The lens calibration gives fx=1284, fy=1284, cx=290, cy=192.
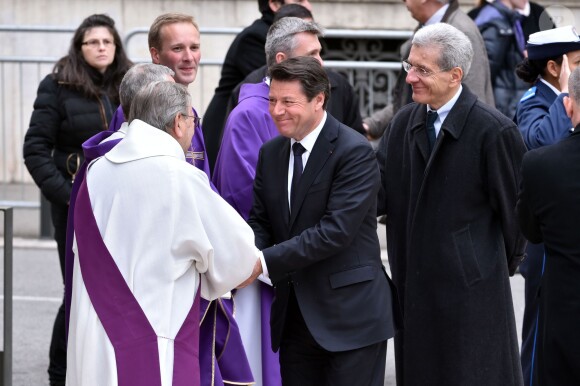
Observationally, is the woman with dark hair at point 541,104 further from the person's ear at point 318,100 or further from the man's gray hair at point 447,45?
the person's ear at point 318,100

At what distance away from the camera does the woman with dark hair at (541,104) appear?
5949 millimetres

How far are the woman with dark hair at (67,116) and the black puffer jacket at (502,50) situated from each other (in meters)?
3.06

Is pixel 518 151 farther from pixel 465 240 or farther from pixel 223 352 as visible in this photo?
pixel 223 352

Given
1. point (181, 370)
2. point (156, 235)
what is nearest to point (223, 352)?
point (181, 370)

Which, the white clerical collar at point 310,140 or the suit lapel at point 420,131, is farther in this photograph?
the suit lapel at point 420,131

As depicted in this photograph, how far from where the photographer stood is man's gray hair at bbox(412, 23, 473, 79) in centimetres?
550

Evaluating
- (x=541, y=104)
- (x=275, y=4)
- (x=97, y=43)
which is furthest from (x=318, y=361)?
(x=275, y=4)

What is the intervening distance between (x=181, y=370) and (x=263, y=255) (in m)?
0.59

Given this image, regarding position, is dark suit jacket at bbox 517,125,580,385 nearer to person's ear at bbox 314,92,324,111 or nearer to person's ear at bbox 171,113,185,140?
person's ear at bbox 314,92,324,111

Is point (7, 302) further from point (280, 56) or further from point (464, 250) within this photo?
point (464, 250)

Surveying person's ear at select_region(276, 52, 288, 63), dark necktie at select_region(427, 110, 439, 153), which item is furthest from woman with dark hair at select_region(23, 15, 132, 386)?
dark necktie at select_region(427, 110, 439, 153)

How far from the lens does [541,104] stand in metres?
6.19

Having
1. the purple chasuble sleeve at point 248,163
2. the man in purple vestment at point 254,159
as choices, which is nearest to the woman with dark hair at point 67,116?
the man in purple vestment at point 254,159

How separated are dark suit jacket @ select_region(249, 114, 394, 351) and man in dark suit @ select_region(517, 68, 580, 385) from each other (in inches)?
26.4
